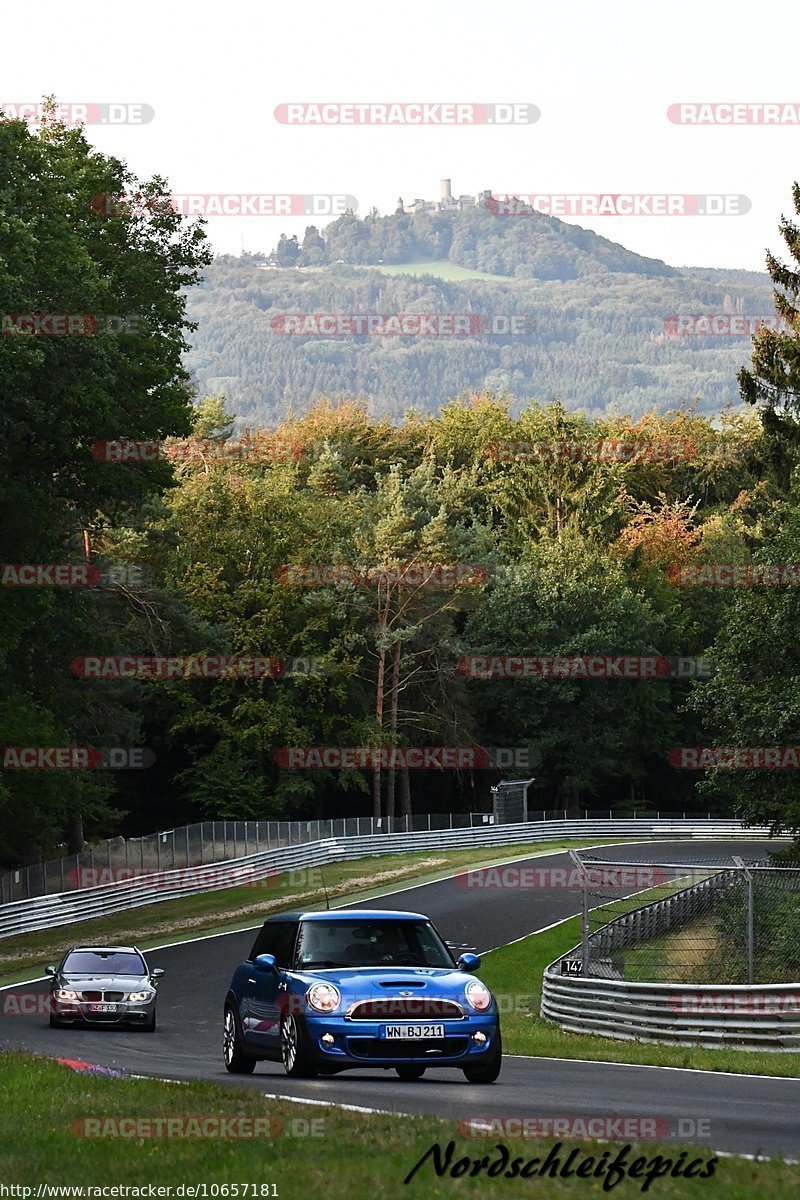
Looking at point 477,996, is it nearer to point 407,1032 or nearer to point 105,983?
point 407,1032

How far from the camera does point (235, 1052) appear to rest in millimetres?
16531

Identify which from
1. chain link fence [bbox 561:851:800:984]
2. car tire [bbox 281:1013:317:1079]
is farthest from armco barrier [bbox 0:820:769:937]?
car tire [bbox 281:1013:317:1079]

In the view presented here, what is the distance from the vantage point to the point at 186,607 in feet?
217

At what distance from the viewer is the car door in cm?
1547

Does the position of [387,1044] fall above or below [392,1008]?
below

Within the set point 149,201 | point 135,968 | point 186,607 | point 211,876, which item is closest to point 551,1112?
point 135,968

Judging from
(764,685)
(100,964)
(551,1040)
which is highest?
(764,685)

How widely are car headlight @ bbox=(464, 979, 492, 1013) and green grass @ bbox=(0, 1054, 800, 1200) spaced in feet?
8.71

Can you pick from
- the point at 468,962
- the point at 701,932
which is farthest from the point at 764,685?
the point at 468,962

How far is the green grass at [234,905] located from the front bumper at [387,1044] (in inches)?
746

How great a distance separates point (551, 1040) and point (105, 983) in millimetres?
7125

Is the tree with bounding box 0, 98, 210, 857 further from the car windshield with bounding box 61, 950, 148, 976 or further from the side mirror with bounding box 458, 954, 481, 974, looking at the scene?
the side mirror with bounding box 458, 954, 481, 974

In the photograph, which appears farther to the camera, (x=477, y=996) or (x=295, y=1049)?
(x=295, y=1049)

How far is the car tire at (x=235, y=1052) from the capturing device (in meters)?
16.4
